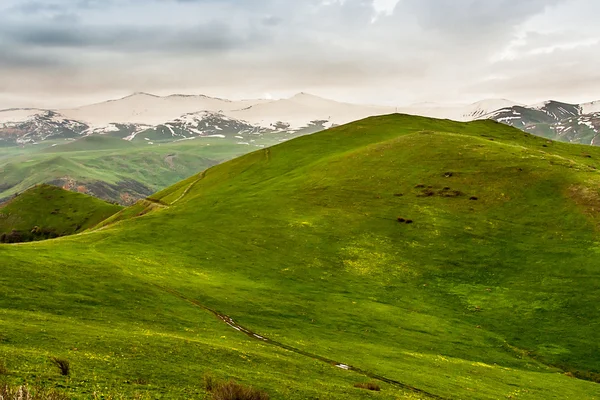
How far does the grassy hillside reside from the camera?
3195 centimetres

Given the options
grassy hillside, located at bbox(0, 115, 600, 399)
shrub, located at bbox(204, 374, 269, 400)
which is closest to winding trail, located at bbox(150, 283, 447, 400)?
grassy hillside, located at bbox(0, 115, 600, 399)

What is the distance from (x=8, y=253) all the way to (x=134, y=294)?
18601 mm

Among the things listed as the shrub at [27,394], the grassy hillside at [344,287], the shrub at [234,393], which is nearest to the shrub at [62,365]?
the grassy hillside at [344,287]

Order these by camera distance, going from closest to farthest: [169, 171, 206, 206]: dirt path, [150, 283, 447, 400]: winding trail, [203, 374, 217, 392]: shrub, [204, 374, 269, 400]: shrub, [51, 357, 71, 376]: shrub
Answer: [204, 374, 269, 400]: shrub, [51, 357, 71, 376]: shrub, [203, 374, 217, 392]: shrub, [150, 283, 447, 400]: winding trail, [169, 171, 206, 206]: dirt path

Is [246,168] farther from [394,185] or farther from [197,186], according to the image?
[394,185]

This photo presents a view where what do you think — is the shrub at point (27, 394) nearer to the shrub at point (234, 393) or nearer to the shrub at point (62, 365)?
the shrub at point (62, 365)

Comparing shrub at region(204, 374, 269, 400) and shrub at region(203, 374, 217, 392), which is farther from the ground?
shrub at region(204, 374, 269, 400)

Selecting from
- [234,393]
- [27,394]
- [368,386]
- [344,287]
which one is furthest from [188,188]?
[27,394]

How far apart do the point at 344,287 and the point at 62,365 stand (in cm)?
4921

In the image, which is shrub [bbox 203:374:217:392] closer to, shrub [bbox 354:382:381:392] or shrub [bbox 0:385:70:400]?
shrub [bbox 0:385:70:400]

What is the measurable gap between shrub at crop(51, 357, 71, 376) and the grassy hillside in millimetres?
456

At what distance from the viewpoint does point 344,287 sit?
69000 millimetres

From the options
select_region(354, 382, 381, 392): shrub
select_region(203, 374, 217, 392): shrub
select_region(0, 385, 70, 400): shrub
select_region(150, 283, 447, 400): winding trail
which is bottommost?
select_region(150, 283, 447, 400): winding trail

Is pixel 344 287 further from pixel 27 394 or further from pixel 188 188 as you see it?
pixel 188 188
